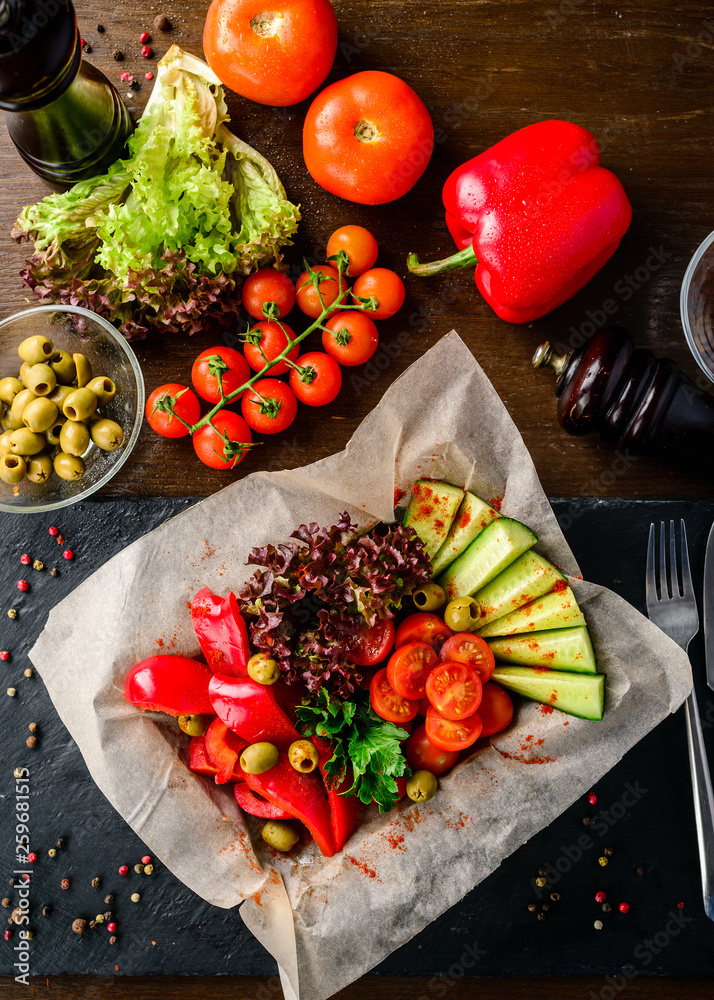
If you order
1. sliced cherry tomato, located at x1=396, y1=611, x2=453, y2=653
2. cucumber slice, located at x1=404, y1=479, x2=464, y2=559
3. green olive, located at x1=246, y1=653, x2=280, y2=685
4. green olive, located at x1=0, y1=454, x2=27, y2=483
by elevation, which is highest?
green olive, located at x1=0, y1=454, x2=27, y2=483

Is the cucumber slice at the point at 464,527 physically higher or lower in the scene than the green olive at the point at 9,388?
lower

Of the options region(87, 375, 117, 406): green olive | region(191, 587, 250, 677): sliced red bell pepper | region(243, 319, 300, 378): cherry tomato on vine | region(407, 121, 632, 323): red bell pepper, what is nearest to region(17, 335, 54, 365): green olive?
region(87, 375, 117, 406): green olive

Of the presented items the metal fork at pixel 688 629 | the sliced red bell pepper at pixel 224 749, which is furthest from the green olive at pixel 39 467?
the metal fork at pixel 688 629

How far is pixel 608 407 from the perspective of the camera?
6.75 ft

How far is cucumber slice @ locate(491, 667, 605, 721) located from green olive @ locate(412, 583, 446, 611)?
0.24 metres

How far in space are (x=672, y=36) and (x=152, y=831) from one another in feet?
8.83

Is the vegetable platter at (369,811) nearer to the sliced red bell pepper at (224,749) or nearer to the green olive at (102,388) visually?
the sliced red bell pepper at (224,749)

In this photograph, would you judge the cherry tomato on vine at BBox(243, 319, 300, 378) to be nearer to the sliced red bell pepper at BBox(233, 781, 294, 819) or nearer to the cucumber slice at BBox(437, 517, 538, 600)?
the cucumber slice at BBox(437, 517, 538, 600)

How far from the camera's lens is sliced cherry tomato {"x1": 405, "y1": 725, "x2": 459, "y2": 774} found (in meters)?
1.91

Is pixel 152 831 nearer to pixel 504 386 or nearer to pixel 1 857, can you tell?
pixel 1 857

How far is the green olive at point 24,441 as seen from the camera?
1.99 meters

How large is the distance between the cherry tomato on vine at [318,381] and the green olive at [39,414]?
66 centimetres

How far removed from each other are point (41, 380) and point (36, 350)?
0.10 metres

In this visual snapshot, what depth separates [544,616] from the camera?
6.20ft
